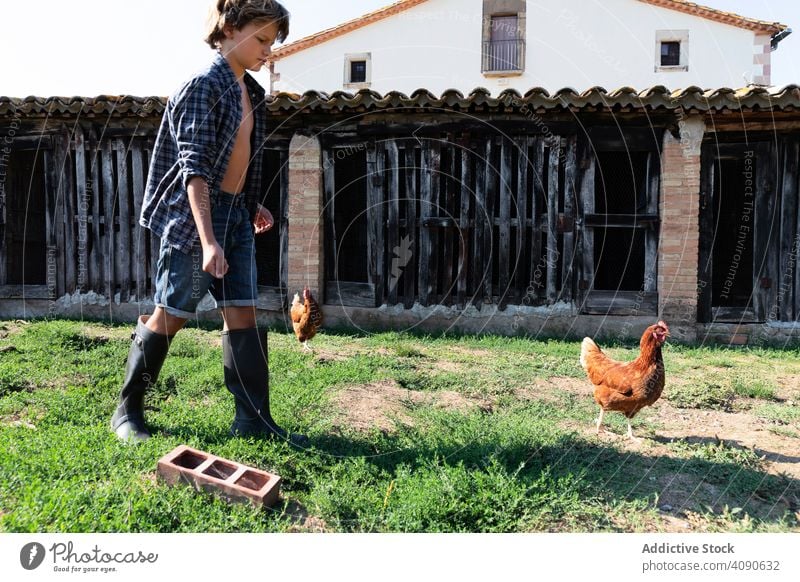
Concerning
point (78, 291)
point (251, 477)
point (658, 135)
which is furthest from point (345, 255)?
point (251, 477)

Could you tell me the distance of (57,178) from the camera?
26.7 ft

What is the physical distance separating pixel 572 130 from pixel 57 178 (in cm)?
763

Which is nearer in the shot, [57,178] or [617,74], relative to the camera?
[57,178]

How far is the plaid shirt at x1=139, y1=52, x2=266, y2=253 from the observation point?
2580 millimetres

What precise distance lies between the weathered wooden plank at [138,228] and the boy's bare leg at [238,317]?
589cm

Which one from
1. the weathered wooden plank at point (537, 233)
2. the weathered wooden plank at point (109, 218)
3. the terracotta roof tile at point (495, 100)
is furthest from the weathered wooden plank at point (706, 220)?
the weathered wooden plank at point (109, 218)

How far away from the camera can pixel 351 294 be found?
7754 millimetres

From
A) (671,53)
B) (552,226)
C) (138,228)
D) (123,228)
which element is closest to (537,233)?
(552,226)

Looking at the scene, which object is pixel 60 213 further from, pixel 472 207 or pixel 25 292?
pixel 472 207

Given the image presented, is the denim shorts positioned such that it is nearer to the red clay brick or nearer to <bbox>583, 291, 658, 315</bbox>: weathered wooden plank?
the red clay brick

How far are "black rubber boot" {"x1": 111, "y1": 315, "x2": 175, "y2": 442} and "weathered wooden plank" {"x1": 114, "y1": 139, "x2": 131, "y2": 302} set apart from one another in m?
5.84

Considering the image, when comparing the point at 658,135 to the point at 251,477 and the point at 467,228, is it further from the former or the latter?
the point at 251,477

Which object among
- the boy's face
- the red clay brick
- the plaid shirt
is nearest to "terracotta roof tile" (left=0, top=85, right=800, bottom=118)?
the boy's face

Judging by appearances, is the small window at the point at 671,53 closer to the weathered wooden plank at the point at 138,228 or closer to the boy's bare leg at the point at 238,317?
the weathered wooden plank at the point at 138,228
